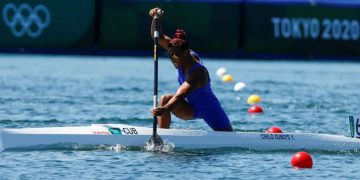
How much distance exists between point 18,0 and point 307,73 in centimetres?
937

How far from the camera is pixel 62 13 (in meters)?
34.8

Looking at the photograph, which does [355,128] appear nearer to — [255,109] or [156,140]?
[156,140]

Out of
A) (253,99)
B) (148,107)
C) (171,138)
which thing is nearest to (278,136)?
(171,138)

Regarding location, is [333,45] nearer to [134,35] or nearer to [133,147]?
[134,35]

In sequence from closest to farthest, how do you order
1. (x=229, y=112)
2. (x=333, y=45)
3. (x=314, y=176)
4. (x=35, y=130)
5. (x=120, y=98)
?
(x=314, y=176) → (x=35, y=130) → (x=229, y=112) → (x=120, y=98) → (x=333, y=45)

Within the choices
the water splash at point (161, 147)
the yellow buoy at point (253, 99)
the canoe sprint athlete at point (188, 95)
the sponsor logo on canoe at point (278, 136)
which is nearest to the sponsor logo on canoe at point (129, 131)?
the water splash at point (161, 147)

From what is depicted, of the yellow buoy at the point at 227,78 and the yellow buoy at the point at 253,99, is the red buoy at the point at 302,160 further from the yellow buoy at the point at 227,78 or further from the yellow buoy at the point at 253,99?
the yellow buoy at the point at 227,78

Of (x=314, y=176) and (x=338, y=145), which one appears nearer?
(x=314, y=176)

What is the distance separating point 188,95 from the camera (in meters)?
14.8

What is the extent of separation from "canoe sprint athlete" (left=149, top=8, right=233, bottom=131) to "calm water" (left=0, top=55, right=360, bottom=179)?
537 millimetres

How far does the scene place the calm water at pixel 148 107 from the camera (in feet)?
43.3

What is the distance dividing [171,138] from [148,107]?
6.98 metres

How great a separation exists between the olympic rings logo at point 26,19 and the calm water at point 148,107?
905mm

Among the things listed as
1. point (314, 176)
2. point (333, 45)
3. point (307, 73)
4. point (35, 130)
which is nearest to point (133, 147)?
point (35, 130)
